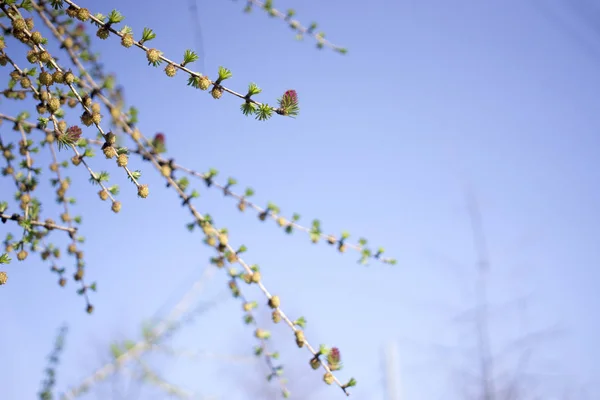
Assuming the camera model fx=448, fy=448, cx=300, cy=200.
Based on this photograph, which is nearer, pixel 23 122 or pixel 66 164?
pixel 23 122

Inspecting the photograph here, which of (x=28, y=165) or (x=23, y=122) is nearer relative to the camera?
(x=23, y=122)

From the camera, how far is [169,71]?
186 cm

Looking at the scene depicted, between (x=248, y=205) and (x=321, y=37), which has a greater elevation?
(x=321, y=37)

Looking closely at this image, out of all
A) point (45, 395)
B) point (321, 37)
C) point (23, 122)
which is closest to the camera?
point (23, 122)

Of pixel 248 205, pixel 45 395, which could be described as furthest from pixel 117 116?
pixel 45 395

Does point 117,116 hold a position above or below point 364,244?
below

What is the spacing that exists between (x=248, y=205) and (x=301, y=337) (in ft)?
2.74

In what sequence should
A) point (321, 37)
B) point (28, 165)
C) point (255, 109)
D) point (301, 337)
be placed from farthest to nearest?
point (321, 37), point (28, 165), point (301, 337), point (255, 109)

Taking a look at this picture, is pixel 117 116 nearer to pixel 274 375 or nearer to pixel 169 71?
pixel 169 71

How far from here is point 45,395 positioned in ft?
19.5

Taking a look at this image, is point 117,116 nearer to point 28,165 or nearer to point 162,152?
point 162,152

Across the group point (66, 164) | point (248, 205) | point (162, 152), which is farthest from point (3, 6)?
point (248, 205)

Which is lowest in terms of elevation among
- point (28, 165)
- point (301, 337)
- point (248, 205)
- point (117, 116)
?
point (301, 337)

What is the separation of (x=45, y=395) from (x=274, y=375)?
16.3 ft
